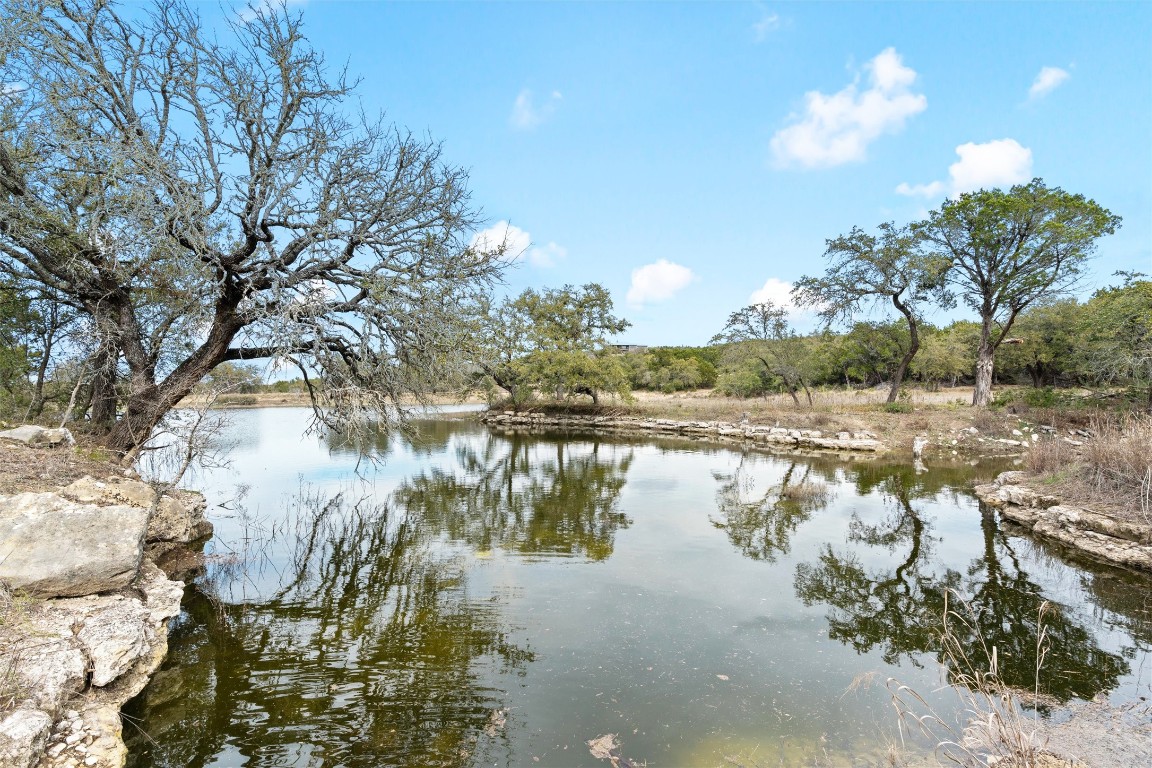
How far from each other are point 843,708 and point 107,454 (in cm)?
1126

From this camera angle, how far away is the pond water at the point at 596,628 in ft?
14.5

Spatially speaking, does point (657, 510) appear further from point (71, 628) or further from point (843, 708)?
point (71, 628)

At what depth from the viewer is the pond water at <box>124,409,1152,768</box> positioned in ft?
14.5

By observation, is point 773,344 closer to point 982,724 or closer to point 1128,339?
point 1128,339

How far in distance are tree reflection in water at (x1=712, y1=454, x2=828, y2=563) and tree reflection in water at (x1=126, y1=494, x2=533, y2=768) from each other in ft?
17.2

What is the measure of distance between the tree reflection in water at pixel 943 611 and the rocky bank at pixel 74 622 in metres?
6.74

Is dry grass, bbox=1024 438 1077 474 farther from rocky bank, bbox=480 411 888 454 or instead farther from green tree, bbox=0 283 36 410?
green tree, bbox=0 283 36 410

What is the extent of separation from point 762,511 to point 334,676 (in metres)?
9.54

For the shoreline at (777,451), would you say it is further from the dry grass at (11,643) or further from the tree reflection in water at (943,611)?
the tree reflection in water at (943,611)

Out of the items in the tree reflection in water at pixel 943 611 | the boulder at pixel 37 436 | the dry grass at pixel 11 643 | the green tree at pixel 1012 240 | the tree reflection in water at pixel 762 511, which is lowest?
the tree reflection in water at pixel 943 611

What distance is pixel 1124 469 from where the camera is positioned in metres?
9.88

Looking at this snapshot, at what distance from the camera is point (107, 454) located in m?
8.84

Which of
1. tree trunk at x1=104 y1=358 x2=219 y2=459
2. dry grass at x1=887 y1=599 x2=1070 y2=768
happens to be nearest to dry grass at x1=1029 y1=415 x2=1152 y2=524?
dry grass at x1=887 y1=599 x2=1070 y2=768

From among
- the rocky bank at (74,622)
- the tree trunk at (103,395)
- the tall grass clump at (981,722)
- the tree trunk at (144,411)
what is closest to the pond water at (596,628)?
the tall grass clump at (981,722)
